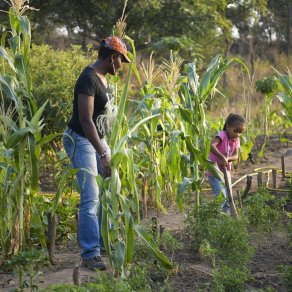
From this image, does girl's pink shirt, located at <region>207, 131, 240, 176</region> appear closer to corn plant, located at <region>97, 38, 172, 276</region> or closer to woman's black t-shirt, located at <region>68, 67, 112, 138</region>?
woman's black t-shirt, located at <region>68, 67, 112, 138</region>

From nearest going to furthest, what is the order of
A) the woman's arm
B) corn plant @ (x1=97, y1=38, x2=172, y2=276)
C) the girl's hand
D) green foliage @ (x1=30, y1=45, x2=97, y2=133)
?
corn plant @ (x1=97, y1=38, x2=172, y2=276) → the woman's arm → the girl's hand → green foliage @ (x1=30, y1=45, x2=97, y2=133)

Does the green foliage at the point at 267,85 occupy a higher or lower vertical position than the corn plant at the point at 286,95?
higher

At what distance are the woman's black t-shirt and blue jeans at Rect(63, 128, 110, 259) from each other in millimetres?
123

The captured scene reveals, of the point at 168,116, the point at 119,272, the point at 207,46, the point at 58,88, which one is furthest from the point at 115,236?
the point at 207,46

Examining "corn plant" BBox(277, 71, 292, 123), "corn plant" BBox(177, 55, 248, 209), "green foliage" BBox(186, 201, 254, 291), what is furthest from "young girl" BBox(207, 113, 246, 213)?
"corn plant" BBox(277, 71, 292, 123)

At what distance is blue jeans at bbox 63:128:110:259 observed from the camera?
506 cm

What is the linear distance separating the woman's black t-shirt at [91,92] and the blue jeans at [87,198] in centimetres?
12

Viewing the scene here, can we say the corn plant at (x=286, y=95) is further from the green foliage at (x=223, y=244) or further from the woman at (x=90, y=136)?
the woman at (x=90, y=136)

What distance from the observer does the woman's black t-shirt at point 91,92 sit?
5.02 meters

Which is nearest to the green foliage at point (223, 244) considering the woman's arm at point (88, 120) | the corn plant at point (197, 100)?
the corn plant at point (197, 100)

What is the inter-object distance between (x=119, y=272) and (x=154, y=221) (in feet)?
3.34

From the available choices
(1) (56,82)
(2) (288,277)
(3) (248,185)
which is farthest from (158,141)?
(2) (288,277)

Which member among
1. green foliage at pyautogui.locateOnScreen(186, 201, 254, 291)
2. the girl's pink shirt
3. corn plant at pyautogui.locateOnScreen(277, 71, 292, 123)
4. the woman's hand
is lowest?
green foliage at pyautogui.locateOnScreen(186, 201, 254, 291)

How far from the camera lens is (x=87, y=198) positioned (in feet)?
16.7
